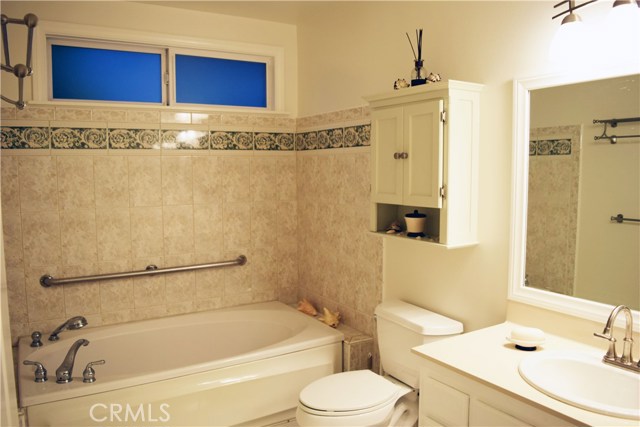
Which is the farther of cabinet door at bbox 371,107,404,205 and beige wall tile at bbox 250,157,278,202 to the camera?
beige wall tile at bbox 250,157,278,202

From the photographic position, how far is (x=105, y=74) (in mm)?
3158

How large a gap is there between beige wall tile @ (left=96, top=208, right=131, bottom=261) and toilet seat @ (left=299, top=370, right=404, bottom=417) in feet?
5.06

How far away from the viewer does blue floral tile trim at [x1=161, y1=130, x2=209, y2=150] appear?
3215mm

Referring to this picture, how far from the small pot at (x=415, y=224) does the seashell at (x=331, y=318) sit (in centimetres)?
100

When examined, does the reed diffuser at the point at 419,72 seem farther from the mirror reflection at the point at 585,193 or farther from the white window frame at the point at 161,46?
the white window frame at the point at 161,46

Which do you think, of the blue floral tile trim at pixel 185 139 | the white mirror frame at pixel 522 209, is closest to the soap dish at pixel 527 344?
the white mirror frame at pixel 522 209

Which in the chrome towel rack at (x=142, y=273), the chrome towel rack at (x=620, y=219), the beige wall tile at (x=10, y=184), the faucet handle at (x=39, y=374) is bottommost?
the faucet handle at (x=39, y=374)

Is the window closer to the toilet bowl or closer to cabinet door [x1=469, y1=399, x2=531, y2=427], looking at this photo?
the toilet bowl

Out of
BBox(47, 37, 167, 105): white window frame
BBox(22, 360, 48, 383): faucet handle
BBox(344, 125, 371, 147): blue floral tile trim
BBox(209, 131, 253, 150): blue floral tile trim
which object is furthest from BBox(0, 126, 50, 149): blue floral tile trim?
BBox(344, 125, 371, 147): blue floral tile trim

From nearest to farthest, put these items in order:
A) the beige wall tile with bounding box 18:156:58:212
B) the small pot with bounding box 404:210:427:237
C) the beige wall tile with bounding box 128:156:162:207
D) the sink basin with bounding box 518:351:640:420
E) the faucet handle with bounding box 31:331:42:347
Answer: the sink basin with bounding box 518:351:640:420, the small pot with bounding box 404:210:427:237, the faucet handle with bounding box 31:331:42:347, the beige wall tile with bounding box 18:156:58:212, the beige wall tile with bounding box 128:156:162:207

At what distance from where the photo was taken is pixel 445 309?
246 cm

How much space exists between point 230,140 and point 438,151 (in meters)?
1.71

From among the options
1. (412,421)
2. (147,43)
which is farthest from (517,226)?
(147,43)

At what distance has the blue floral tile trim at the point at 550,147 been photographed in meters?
1.91
